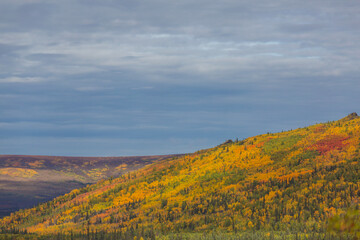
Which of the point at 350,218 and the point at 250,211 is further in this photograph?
the point at 250,211

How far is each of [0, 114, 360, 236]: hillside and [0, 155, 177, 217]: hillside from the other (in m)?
45.0

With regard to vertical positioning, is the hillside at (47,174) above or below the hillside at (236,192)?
above

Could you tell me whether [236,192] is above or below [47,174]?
below

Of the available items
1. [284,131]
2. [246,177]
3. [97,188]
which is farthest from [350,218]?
[97,188]

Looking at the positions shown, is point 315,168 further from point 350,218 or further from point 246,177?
point 350,218

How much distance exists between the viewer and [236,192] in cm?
4784

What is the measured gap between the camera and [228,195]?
156ft

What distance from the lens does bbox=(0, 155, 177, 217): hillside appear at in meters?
118

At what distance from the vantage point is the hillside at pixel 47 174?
388ft

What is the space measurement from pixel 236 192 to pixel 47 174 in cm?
10130

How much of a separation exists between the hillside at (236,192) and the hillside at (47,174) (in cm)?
4503

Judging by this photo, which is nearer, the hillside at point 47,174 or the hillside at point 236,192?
the hillside at point 236,192

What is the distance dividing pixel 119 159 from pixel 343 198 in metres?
119

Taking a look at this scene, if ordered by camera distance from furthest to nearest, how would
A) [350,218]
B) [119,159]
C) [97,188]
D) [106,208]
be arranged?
[119,159] < [97,188] < [106,208] < [350,218]
